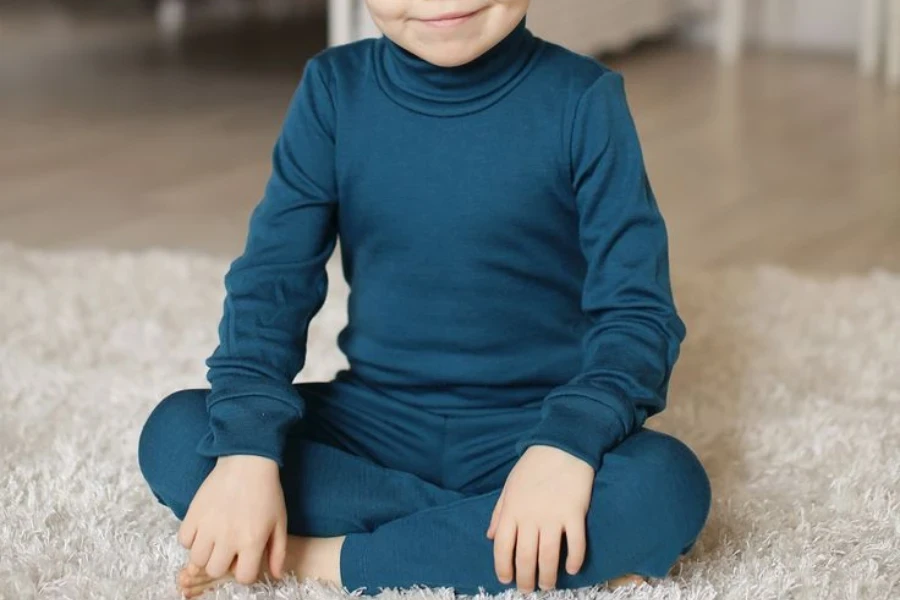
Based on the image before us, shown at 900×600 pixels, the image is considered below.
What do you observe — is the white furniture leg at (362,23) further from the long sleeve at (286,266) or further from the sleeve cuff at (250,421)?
the sleeve cuff at (250,421)

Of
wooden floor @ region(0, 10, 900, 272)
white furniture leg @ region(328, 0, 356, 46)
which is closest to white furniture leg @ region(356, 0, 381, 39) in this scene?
white furniture leg @ region(328, 0, 356, 46)

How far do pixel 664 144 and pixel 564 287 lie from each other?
1385 mm

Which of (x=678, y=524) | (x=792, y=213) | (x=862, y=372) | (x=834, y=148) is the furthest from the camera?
(x=834, y=148)

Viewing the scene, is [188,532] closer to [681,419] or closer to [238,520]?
[238,520]

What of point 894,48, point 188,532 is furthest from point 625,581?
point 894,48

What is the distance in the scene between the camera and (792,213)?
6.08 ft

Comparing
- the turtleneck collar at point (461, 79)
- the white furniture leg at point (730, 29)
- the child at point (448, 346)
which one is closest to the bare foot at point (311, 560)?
the child at point (448, 346)

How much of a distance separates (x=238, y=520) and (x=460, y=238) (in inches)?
8.9

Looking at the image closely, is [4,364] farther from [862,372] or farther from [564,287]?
[862,372]

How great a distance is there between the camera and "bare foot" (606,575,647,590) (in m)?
0.79

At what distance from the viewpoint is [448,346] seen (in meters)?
0.89

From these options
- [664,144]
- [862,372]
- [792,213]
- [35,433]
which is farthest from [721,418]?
[664,144]

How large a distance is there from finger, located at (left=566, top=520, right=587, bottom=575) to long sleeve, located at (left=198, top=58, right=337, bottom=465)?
18 centimetres

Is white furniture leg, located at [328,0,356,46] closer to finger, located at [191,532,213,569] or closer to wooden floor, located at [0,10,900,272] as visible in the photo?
wooden floor, located at [0,10,900,272]
